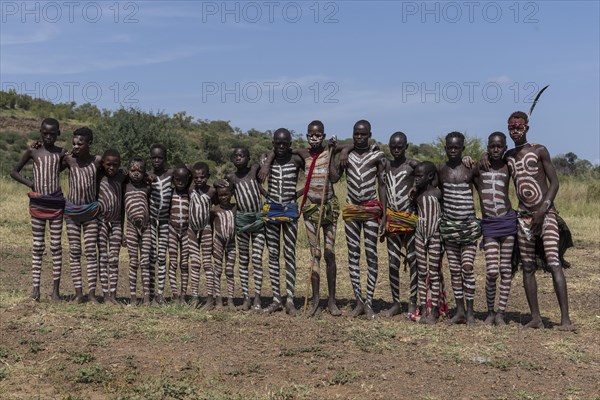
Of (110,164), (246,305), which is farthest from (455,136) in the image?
(110,164)

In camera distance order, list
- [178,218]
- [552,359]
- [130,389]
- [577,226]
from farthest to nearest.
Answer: [577,226] < [178,218] < [552,359] < [130,389]

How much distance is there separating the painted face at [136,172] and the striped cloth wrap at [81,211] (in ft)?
1.53

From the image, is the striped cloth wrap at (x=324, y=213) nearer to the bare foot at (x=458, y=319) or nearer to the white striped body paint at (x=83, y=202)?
the bare foot at (x=458, y=319)

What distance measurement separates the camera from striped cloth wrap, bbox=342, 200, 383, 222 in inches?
292

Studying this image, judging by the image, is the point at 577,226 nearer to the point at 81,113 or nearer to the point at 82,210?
the point at 82,210

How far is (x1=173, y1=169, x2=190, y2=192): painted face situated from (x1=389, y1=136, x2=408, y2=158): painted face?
2.20 metres

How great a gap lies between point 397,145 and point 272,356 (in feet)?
8.35

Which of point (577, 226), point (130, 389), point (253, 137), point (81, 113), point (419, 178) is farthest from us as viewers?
point (253, 137)

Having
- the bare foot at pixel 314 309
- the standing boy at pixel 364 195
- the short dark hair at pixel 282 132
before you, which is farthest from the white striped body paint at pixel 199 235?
the standing boy at pixel 364 195

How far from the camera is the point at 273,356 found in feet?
19.5

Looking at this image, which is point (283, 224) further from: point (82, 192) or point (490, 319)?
point (490, 319)

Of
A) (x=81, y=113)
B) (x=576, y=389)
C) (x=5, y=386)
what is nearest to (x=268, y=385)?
(x=5, y=386)

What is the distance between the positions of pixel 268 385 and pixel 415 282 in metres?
2.72

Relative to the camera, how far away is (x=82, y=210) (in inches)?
298
